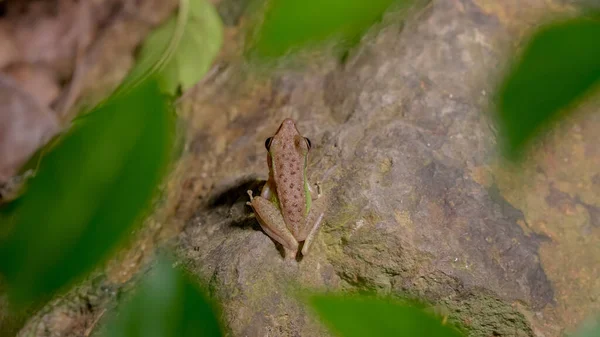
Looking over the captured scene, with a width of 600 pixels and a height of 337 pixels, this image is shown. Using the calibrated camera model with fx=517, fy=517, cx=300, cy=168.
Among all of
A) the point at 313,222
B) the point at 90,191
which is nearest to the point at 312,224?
the point at 313,222

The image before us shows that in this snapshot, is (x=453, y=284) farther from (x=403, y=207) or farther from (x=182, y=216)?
(x=182, y=216)

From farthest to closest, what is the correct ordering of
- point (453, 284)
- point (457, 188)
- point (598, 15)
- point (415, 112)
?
point (415, 112)
point (457, 188)
point (453, 284)
point (598, 15)

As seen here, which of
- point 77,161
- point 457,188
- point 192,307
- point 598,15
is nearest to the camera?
point 192,307

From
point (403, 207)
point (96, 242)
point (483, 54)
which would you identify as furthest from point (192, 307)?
point (483, 54)

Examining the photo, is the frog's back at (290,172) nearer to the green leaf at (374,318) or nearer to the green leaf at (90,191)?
the green leaf at (90,191)

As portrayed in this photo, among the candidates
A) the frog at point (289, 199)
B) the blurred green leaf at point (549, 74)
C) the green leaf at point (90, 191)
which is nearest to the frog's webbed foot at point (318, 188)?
the frog at point (289, 199)

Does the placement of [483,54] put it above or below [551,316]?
above

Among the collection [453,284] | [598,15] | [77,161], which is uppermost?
[77,161]

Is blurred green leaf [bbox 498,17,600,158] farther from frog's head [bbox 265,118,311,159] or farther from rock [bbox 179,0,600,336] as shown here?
frog's head [bbox 265,118,311,159]

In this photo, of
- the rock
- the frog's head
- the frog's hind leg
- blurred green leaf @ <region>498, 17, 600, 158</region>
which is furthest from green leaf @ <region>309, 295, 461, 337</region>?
the frog's head
